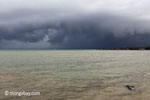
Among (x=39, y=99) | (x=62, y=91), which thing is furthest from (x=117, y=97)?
(x=39, y=99)

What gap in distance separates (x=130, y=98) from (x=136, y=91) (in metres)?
2.70

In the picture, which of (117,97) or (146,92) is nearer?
(117,97)

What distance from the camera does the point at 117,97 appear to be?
13.3 meters

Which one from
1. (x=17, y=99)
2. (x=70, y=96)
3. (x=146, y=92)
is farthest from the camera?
(x=146, y=92)

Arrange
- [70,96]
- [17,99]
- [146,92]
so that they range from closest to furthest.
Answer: [17,99]
[70,96]
[146,92]

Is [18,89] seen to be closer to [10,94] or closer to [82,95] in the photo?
[10,94]

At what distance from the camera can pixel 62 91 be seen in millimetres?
14977

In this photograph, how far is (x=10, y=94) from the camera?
1383 cm

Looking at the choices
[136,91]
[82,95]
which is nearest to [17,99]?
[82,95]

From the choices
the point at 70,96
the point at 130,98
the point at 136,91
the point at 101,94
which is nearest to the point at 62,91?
the point at 70,96

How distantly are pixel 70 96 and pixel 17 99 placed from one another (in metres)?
4.91

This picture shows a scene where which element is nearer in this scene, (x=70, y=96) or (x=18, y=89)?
(x=70, y=96)

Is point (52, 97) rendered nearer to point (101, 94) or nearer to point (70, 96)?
point (70, 96)

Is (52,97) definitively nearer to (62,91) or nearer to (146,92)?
(62,91)
